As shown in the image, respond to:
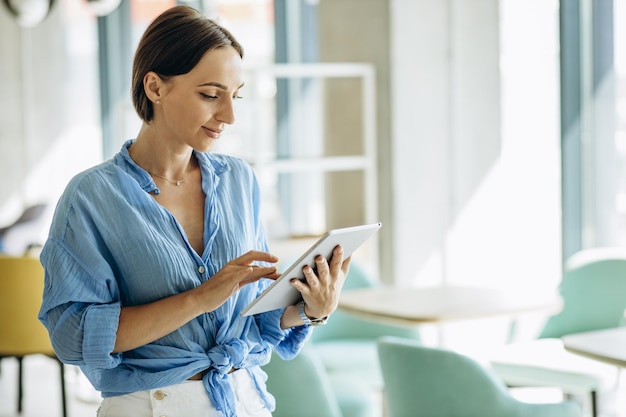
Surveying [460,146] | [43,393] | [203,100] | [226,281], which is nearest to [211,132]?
[203,100]

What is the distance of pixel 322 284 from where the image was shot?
67.2 inches

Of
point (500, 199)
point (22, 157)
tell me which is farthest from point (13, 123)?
point (500, 199)

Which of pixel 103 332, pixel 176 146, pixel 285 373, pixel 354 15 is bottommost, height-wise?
pixel 285 373

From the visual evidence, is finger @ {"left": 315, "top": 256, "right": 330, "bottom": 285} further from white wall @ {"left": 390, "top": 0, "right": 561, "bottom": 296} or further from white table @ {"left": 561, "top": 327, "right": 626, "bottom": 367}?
white wall @ {"left": 390, "top": 0, "right": 561, "bottom": 296}

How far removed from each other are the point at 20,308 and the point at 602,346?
8.75 ft

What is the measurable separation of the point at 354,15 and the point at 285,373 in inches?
131

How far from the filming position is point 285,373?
306 centimetres

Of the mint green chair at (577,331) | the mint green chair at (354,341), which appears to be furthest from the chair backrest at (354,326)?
the mint green chair at (577,331)

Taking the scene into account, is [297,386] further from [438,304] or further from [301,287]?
[301,287]

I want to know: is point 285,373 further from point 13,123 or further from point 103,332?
point 13,123

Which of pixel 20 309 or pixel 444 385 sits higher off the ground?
pixel 444 385

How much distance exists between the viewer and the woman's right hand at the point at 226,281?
157 centimetres

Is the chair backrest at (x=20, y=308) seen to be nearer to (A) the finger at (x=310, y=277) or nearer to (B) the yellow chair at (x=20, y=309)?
(B) the yellow chair at (x=20, y=309)

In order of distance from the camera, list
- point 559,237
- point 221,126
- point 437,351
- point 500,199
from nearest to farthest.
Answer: point 221,126
point 437,351
point 559,237
point 500,199
